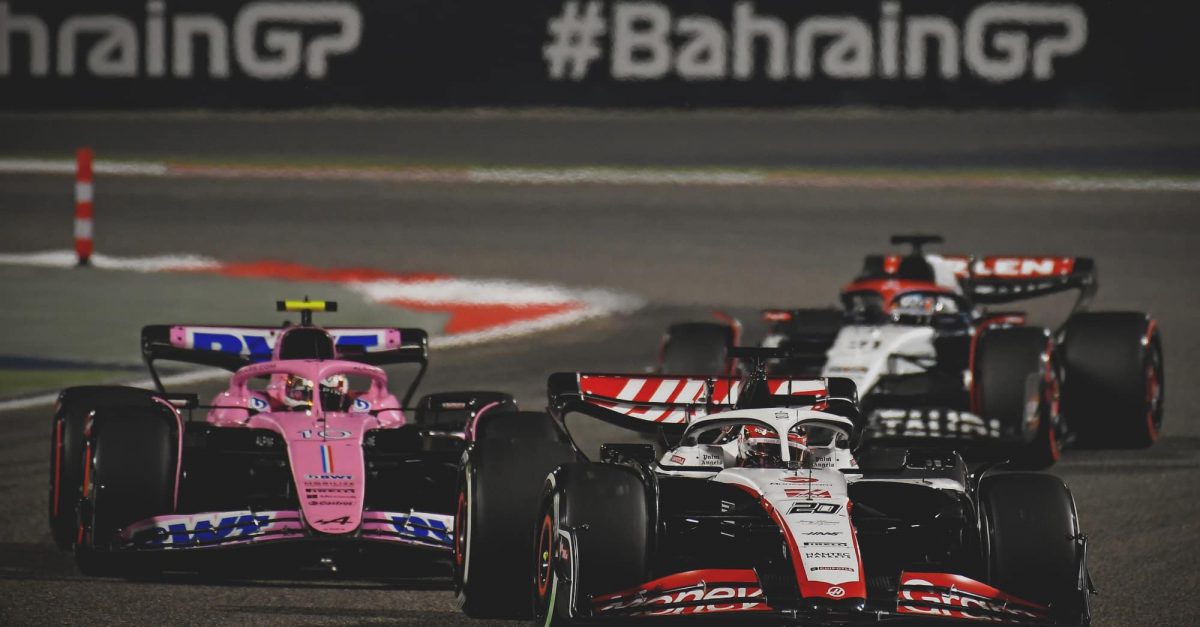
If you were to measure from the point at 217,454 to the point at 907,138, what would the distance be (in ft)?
63.9

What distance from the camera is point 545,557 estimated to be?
7664 millimetres

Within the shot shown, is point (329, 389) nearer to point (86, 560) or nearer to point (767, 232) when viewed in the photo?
point (86, 560)

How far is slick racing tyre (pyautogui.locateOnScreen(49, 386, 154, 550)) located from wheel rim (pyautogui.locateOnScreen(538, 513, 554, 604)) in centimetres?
218

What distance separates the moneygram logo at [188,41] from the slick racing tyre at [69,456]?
61.0 ft

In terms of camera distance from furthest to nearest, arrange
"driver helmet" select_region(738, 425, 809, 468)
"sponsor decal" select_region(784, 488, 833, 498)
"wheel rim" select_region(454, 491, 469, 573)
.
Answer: "wheel rim" select_region(454, 491, 469, 573) → "driver helmet" select_region(738, 425, 809, 468) → "sponsor decal" select_region(784, 488, 833, 498)

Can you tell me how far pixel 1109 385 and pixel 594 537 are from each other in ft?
20.8

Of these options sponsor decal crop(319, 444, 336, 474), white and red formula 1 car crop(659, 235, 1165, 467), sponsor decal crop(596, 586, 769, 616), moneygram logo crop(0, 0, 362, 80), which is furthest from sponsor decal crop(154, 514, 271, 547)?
moneygram logo crop(0, 0, 362, 80)

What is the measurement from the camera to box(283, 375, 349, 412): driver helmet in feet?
32.2

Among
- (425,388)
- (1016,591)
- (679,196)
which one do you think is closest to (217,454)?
(1016,591)

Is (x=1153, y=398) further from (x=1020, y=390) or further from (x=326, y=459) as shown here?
(x=326, y=459)

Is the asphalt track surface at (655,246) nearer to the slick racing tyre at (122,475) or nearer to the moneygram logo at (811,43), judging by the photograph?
the slick racing tyre at (122,475)

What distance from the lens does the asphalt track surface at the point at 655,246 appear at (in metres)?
11.1

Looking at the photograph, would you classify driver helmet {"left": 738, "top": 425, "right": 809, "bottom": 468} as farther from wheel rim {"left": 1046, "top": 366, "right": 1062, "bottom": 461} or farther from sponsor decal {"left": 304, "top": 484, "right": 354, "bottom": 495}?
wheel rim {"left": 1046, "top": 366, "right": 1062, "bottom": 461}

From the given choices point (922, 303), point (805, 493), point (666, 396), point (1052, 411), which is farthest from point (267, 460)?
point (922, 303)
